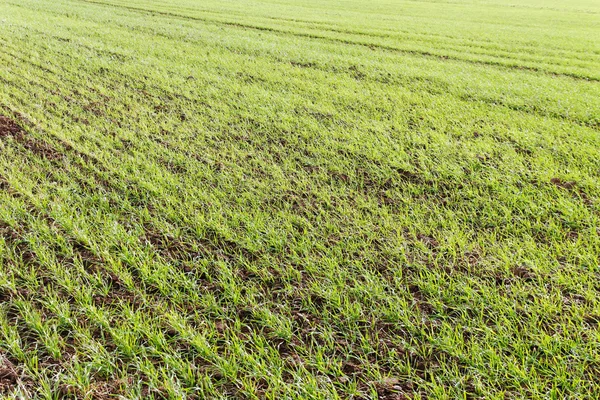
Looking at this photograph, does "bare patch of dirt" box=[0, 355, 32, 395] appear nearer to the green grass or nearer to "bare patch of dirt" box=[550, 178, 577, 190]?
the green grass

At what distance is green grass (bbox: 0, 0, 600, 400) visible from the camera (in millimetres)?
2373

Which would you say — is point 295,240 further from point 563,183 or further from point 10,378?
point 563,183

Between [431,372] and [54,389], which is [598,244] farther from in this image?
[54,389]

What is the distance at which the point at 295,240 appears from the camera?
11.6 feet

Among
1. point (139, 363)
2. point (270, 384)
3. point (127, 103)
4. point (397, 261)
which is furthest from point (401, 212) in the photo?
point (127, 103)

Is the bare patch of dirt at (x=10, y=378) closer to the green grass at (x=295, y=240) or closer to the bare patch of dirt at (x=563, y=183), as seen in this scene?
the green grass at (x=295, y=240)

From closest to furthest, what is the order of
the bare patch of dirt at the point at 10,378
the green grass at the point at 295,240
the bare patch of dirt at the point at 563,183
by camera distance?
the bare patch of dirt at the point at 10,378 → the green grass at the point at 295,240 → the bare patch of dirt at the point at 563,183

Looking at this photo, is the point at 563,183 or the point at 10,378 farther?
the point at 563,183

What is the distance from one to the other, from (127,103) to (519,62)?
34.7 feet

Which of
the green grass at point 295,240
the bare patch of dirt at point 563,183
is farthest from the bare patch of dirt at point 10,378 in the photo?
the bare patch of dirt at point 563,183

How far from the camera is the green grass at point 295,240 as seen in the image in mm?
2373

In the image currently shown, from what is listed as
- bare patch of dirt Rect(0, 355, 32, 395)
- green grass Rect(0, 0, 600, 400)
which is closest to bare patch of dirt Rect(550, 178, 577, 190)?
green grass Rect(0, 0, 600, 400)

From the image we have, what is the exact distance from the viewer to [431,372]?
2.33 m

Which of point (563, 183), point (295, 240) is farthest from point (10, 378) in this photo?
point (563, 183)
